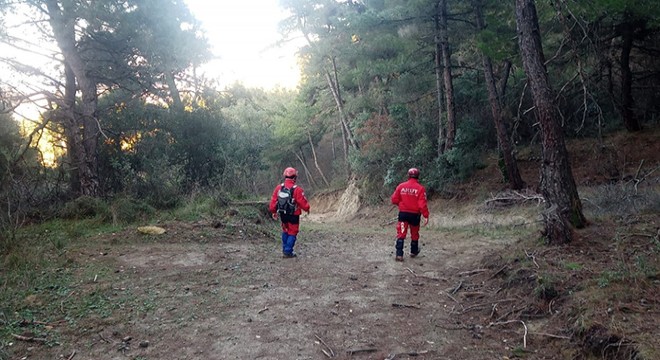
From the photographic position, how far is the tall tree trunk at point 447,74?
16531mm

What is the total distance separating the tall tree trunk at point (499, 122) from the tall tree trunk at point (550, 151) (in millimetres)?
7659

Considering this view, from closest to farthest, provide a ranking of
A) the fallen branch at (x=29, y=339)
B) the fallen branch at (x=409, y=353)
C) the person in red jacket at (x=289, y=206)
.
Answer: the fallen branch at (x=409, y=353)
the fallen branch at (x=29, y=339)
the person in red jacket at (x=289, y=206)

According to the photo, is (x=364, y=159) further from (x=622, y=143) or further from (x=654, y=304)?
(x=654, y=304)

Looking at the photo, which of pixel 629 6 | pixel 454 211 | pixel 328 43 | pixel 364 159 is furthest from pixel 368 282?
pixel 328 43

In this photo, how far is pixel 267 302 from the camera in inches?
233

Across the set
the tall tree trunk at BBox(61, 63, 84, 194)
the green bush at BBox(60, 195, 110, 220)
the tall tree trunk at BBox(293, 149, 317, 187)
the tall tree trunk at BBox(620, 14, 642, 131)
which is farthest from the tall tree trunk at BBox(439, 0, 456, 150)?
the tall tree trunk at BBox(293, 149, 317, 187)

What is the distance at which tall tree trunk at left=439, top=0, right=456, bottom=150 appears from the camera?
54.2 feet

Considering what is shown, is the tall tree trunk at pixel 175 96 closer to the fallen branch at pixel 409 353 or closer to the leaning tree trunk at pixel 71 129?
the leaning tree trunk at pixel 71 129

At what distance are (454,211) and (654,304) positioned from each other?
481 inches

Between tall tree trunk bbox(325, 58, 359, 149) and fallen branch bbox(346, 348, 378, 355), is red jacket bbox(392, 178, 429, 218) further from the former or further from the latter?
tall tree trunk bbox(325, 58, 359, 149)

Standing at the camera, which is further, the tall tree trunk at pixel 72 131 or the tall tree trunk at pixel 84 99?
the tall tree trunk at pixel 72 131

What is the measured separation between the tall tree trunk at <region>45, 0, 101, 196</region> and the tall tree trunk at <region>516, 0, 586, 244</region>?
11911 millimetres

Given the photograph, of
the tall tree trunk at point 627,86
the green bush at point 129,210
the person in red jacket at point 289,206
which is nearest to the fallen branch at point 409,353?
the person in red jacket at point 289,206

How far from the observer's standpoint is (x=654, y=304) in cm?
420
